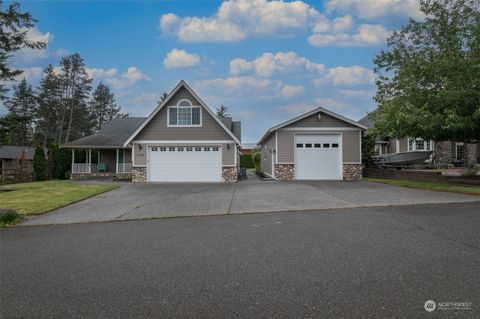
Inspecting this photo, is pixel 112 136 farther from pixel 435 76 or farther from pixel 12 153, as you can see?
pixel 435 76

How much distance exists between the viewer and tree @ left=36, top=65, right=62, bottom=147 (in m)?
43.8

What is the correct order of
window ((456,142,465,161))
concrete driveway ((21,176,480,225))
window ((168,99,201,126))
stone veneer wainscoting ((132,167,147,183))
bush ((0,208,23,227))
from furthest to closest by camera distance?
window ((456,142,465,161)) < window ((168,99,201,126)) < stone veneer wainscoting ((132,167,147,183)) < concrete driveway ((21,176,480,225)) < bush ((0,208,23,227))

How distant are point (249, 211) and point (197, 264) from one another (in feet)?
14.4

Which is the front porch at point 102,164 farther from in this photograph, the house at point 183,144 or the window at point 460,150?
the window at point 460,150

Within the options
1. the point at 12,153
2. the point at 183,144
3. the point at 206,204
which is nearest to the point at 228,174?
the point at 183,144

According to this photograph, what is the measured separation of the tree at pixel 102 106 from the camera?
176 feet

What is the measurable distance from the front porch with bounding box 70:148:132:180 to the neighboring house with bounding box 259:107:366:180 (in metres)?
11.4

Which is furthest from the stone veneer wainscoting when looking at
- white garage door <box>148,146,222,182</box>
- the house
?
white garage door <box>148,146,222,182</box>

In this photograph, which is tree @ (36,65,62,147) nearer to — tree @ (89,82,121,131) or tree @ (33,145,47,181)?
tree @ (89,82,121,131)

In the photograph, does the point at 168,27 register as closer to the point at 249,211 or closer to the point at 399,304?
the point at 249,211

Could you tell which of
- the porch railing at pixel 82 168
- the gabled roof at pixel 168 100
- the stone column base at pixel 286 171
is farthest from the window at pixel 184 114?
the porch railing at pixel 82 168

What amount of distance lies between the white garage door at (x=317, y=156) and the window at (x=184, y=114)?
6334mm

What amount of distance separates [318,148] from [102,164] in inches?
649

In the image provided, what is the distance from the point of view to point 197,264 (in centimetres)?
449
